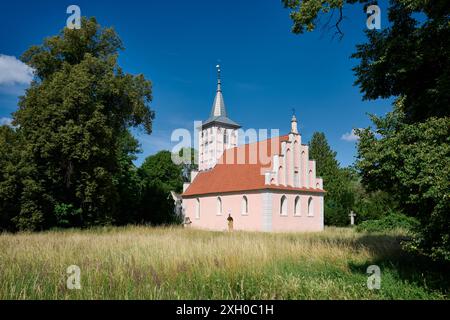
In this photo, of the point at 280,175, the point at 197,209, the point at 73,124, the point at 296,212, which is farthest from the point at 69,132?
the point at 197,209

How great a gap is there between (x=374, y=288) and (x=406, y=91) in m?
5.69

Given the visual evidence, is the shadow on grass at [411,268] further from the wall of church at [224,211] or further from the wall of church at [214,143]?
the wall of church at [214,143]

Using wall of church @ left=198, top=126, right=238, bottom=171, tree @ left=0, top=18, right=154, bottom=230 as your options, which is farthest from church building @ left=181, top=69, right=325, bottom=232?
tree @ left=0, top=18, right=154, bottom=230

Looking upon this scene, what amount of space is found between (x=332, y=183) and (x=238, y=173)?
53.2 ft

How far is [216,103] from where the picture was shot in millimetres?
52438

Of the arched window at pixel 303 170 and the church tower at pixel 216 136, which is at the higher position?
the church tower at pixel 216 136

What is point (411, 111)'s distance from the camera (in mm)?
9711

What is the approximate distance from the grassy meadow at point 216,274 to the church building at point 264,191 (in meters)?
22.2

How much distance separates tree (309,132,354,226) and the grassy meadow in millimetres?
31835

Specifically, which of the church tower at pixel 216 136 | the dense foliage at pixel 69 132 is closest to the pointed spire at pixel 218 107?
the church tower at pixel 216 136

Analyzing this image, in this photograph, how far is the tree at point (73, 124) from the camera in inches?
862

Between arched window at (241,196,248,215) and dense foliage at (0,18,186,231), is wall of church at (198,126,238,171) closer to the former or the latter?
arched window at (241,196,248,215)
